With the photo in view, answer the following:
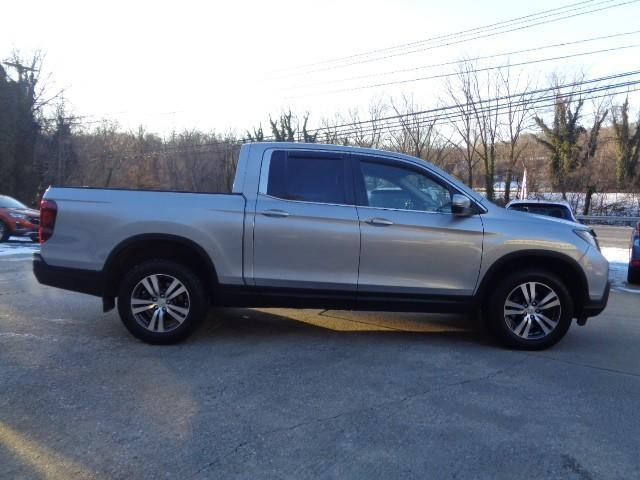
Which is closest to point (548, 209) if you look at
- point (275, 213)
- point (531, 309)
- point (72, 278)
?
point (531, 309)

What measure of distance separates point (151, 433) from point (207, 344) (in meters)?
1.93

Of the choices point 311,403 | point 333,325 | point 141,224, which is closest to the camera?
point 311,403

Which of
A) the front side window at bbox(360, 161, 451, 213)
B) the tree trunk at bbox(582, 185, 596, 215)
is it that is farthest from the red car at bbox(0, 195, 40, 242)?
the tree trunk at bbox(582, 185, 596, 215)

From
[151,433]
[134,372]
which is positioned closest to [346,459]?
[151,433]

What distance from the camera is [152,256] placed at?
5219 millimetres

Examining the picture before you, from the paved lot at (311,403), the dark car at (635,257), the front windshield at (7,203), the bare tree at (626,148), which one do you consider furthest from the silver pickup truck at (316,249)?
the bare tree at (626,148)

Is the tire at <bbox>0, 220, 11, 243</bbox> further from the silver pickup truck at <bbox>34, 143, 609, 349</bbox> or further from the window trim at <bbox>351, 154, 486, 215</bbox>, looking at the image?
the window trim at <bbox>351, 154, 486, 215</bbox>

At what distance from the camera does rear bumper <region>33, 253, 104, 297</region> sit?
5.06m

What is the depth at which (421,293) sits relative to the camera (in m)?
5.13

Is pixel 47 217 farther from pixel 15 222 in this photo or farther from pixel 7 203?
pixel 7 203

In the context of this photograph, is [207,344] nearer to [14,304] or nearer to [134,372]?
[134,372]

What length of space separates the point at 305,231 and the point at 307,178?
0.57 m

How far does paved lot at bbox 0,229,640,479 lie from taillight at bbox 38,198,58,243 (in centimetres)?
108

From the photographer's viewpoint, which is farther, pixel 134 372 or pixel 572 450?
pixel 134 372
